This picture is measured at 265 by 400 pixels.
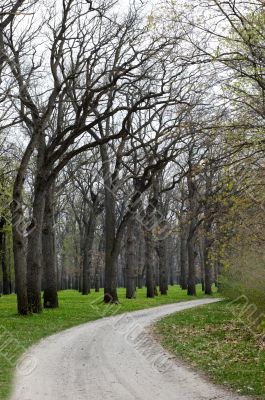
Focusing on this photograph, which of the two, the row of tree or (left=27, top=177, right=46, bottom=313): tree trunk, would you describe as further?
(left=27, top=177, right=46, bottom=313): tree trunk

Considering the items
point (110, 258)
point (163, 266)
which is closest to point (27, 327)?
point (110, 258)

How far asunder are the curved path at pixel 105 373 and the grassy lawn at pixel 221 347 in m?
0.43

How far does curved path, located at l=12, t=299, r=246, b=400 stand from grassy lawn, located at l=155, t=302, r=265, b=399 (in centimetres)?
43

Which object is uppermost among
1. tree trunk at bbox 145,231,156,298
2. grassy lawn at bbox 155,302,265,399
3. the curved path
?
tree trunk at bbox 145,231,156,298

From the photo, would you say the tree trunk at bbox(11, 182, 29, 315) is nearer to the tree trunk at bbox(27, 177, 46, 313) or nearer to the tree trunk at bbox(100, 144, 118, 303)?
the tree trunk at bbox(27, 177, 46, 313)

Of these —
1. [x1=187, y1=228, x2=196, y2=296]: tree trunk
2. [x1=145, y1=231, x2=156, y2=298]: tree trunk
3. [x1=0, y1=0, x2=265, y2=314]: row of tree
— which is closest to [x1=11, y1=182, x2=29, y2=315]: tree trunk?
[x1=0, y1=0, x2=265, y2=314]: row of tree

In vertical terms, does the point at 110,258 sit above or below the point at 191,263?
above

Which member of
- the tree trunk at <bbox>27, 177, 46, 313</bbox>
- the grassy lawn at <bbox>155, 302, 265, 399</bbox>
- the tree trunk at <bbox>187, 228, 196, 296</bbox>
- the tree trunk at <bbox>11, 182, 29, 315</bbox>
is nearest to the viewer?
the grassy lawn at <bbox>155, 302, 265, 399</bbox>

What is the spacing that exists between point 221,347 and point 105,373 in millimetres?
4312

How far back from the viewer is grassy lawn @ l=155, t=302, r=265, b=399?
9.50m

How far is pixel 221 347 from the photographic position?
1330cm

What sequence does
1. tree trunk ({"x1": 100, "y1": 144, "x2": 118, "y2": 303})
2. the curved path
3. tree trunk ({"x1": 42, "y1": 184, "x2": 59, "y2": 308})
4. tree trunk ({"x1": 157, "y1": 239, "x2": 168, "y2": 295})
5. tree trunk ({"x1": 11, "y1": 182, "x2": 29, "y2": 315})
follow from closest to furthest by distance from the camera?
1. the curved path
2. tree trunk ({"x1": 11, "y1": 182, "x2": 29, "y2": 315})
3. tree trunk ({"x1": 42, "y1": 184, "x2": 59, "y2": 308})
4. tree trunk ({"x1": 100, "y1": 144, "x2": 118, "y2": 303})
5. tree trunk ({"x1": 157, "y1": 239, "x2": 168, "y2": 295})

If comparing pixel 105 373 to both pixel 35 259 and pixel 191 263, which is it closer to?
pixel 35 259

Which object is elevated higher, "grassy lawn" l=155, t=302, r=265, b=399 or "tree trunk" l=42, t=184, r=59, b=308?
"tree trunk" l=42, t=184, r=59, b=308
